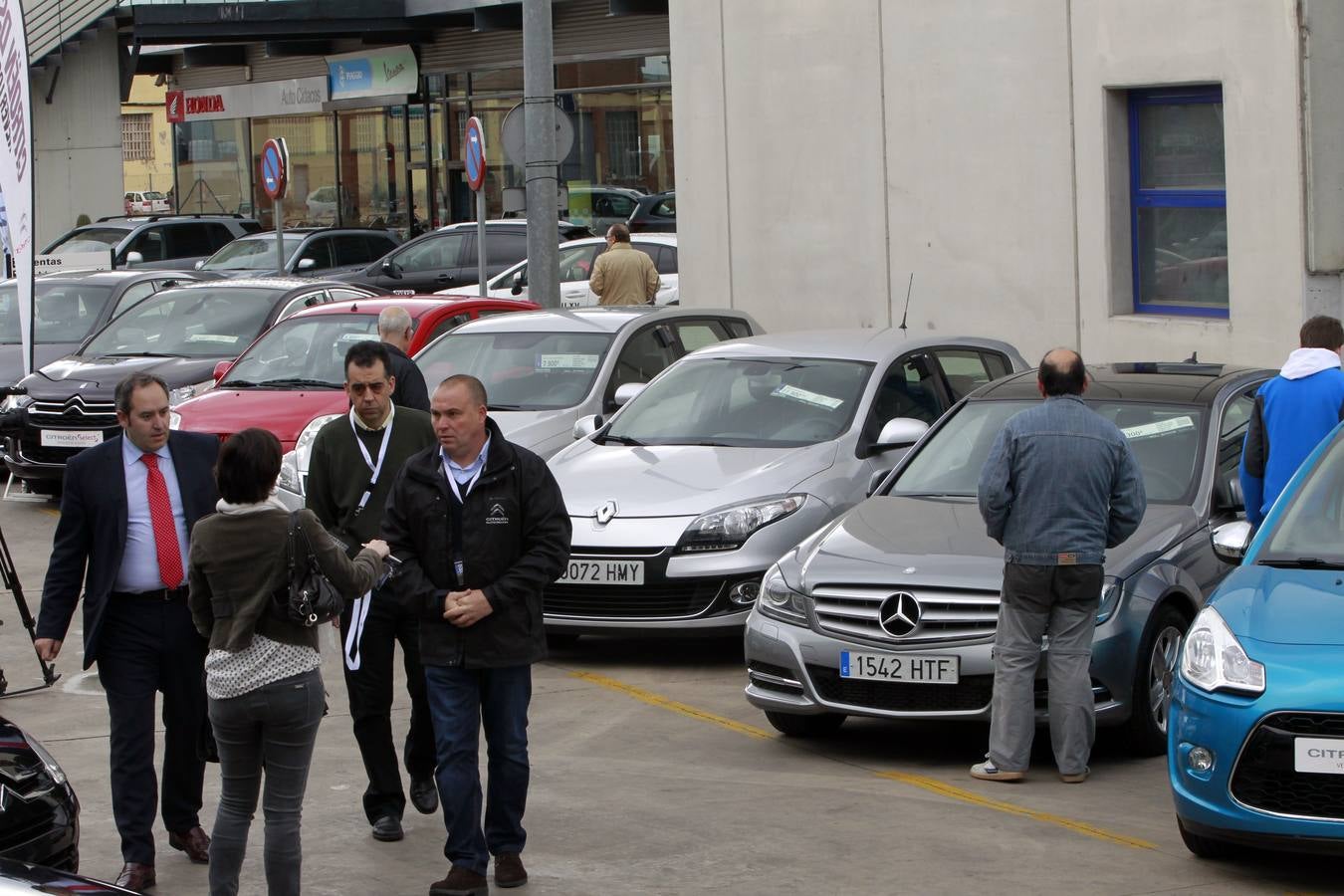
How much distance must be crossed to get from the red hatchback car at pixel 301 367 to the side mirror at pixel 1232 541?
6.82 m

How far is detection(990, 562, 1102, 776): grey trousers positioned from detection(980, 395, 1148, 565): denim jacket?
0.28 ft

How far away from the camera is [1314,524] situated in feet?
22.4

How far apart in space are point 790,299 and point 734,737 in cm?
951

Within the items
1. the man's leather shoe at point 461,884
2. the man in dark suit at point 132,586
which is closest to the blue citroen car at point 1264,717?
Answer: the man's leather shoe at point 461,884

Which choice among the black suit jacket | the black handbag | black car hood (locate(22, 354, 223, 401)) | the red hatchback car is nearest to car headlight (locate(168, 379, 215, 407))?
black car hood (locate(22, 354, 223, 401))

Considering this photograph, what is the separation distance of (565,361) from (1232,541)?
6.22 m

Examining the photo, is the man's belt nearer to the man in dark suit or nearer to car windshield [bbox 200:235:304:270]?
the man in dark suit

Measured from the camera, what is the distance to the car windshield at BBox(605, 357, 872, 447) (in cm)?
1054

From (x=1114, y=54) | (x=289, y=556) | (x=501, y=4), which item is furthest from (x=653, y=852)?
(x=501, y=4)

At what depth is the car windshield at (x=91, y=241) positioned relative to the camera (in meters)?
31.1

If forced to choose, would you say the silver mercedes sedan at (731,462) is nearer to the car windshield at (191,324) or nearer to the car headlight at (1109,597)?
the car headlight at (1109,597)

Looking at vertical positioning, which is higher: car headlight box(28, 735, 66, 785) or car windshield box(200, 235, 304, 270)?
car windshield box(200, 235, 304, 270)

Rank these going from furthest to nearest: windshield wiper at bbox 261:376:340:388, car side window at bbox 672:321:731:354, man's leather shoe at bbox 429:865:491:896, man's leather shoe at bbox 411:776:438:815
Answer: windshield wiper at bbox 261:376:340:388, car side window at bbox 672:321:731:354, man's leather shoe at bbox 411:776:438:815, man's leather shoe at bbox 429:865:491:896

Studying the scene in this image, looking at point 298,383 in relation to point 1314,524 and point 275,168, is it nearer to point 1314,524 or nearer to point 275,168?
point 1314,524
